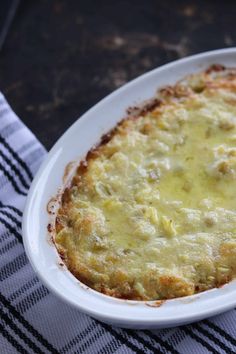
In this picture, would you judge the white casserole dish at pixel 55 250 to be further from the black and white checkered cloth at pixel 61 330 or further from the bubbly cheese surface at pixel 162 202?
the black and white checkered cloth at pixel 61 330

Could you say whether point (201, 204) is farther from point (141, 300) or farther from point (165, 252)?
point (141, 300)

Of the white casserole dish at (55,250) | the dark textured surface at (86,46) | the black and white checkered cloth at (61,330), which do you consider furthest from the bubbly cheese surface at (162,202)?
the dark textured surface at (86,46)

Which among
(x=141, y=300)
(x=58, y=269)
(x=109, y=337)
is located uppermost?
(x=58, y=269)

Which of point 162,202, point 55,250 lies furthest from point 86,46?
point 55,250

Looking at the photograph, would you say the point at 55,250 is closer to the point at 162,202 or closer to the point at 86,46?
the point at 162,202

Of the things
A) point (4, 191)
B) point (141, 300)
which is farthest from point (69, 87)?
point (141, 300)

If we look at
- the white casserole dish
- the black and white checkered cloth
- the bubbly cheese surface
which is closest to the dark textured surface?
the white casserole dish

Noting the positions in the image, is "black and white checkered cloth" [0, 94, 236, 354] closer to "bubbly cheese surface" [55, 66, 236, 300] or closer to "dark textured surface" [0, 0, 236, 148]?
"bubbly cheese surface" [55, 66, 236, 300]
